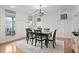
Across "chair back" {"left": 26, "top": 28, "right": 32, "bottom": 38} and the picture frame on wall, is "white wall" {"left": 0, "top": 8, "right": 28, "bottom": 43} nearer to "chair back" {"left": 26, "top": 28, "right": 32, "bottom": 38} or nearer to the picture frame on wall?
"chair back" {"left": 26, "top": 28, "right": 32, "bottom": 38}

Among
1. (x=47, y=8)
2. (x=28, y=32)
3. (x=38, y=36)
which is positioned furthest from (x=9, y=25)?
(x=47, y=8)

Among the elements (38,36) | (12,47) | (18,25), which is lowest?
(12,47)

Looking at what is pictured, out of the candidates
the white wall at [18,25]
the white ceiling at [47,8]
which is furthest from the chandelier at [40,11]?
the white wall at [18,25]

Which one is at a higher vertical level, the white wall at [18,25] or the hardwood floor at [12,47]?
the white wall at [18,25]

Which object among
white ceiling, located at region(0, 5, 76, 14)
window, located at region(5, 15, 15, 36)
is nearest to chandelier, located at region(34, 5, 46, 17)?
white ceiling, located at region(0, 5, 76, 14)

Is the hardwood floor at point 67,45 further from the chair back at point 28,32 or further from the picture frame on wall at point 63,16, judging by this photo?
the chair back at point 28,32

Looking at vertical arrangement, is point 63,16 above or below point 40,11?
below

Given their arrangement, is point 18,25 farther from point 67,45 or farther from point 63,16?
point 67,45

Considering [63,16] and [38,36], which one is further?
[38,36]

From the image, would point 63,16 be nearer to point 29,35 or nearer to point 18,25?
point 29,35

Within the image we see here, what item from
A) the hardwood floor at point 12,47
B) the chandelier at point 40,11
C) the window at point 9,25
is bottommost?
the hardwood floor at point 12,47
